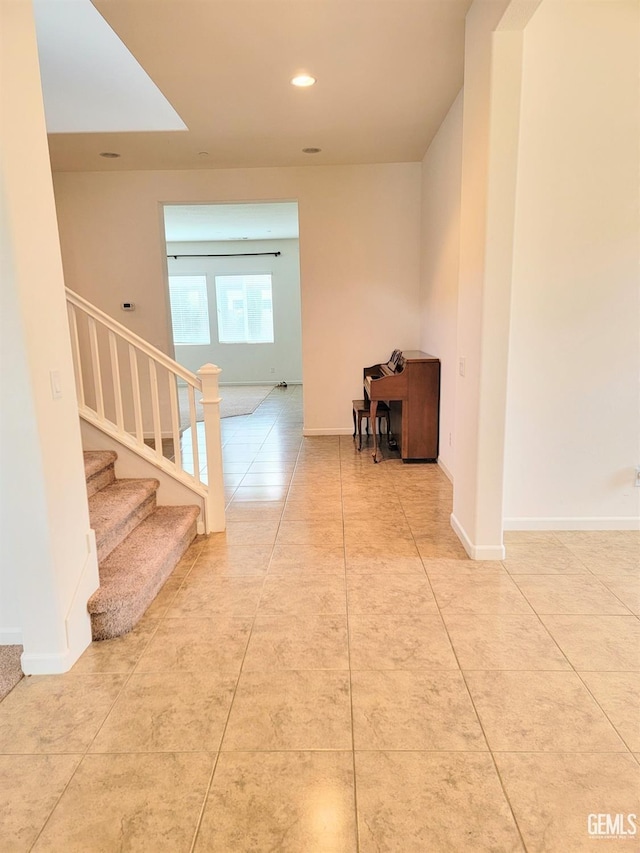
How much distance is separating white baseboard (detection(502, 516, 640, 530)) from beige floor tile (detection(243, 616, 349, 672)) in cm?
144

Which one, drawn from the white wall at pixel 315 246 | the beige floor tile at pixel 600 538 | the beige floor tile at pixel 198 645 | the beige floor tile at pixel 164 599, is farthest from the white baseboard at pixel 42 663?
the white wall at pixel 315 246

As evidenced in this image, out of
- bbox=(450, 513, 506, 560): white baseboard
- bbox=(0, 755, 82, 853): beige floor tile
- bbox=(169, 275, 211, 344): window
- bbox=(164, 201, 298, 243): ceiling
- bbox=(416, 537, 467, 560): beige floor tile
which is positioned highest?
bbox=(164, 201, 298, 243): ceiling

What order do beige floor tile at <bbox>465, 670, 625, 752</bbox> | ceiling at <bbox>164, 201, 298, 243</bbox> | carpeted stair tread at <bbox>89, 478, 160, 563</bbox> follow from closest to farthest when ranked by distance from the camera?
beige floor tile at <bbox>465, 670, 625, 752</bbox>
carpeted stair tread at <bbox>89, 478, 160, 563</bbox>
ceiling at <bbox>164, 201, 298, 243</bbox>

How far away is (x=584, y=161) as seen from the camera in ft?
8.98

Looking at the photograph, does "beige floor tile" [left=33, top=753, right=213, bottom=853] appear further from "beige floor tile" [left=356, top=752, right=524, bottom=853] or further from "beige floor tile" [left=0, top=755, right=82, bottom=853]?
"beige floor tile" [left=356, top=752, right=524, bottom=853]

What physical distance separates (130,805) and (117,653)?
2.45 feet

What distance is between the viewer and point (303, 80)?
3281mm

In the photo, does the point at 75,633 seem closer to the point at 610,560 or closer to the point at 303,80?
the point at 610,560

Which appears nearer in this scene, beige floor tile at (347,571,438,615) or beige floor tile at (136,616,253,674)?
beige floor tile at (136,616,253,674)

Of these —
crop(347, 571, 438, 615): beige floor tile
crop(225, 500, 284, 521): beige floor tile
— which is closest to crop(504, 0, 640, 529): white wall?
crop(347, 571, 438, 615): beige floor tile

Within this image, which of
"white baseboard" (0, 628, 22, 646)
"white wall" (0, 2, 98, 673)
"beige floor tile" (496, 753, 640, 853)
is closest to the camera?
"beige floor tile" (496, 753, 640, 853)

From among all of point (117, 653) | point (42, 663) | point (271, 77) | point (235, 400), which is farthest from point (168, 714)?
point (235, 400)

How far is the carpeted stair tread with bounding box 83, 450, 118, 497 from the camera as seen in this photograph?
114 inches

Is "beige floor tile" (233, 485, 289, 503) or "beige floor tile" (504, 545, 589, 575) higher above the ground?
"beige floor tile" (233, 485, 289, 503)
